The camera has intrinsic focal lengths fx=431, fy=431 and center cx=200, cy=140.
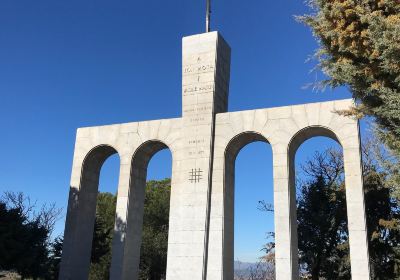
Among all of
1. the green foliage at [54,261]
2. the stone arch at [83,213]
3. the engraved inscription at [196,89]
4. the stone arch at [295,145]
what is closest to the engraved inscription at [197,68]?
the engraved inscription at [196,89]

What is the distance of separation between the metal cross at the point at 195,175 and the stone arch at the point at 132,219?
2.80 m

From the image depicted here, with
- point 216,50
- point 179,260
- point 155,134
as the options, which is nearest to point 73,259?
point 179,260

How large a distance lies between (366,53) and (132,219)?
13810 mm

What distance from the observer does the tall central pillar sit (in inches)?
739

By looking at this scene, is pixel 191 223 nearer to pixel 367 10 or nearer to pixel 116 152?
pixel 116 152

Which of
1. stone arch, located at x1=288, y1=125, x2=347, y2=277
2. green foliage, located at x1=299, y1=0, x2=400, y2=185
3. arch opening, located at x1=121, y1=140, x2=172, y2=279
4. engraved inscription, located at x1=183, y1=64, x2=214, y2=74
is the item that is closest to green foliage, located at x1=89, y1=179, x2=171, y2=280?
arch opening, located at x1=121, y1=140, x2=172, y2=279

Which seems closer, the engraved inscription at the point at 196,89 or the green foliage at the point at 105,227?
the engraved inscription at the point at 196,89

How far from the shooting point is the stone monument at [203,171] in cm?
1759

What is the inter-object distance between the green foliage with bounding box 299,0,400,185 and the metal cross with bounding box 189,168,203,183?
8311 mm

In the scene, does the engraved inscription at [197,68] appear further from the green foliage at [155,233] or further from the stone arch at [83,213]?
the green foliage at [155,233]

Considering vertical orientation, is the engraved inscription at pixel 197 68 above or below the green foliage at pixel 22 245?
above

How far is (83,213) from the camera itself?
22.4m

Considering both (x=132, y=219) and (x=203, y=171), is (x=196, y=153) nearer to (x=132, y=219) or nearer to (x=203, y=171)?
(x=203, y=171)

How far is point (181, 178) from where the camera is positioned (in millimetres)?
20031
